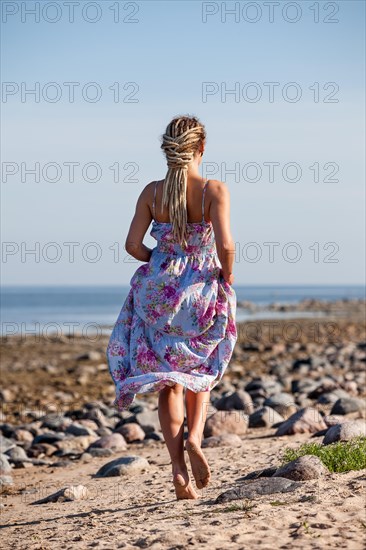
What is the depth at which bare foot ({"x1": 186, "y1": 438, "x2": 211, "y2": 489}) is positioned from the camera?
5.15m

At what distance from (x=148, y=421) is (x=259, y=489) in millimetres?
4696

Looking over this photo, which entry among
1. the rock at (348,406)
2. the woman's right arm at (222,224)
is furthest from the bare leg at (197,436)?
the rock at (348,406)

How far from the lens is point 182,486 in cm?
536

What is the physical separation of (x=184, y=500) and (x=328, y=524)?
4.60 feet

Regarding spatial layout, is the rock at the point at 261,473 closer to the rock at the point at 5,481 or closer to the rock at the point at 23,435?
the rock at the point at 5,481

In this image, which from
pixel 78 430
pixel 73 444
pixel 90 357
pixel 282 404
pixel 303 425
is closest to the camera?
pixel 303 425

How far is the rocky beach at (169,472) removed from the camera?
4.33 metres

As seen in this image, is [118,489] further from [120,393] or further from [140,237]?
[140,237]

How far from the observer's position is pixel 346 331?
90.7ft

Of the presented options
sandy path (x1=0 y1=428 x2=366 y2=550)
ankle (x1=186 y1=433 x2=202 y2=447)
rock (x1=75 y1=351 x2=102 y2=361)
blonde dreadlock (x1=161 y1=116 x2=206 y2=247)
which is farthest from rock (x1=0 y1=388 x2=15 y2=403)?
blonde dreadlock (x1=161 y1=116 x2=206 y2=247)

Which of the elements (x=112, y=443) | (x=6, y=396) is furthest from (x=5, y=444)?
(x=6, y=396)

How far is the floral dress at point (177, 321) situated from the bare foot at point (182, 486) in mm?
499

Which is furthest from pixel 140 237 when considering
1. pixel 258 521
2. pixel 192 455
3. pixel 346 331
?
pixel 346 331

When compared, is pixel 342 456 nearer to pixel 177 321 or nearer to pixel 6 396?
pixel 177 321
